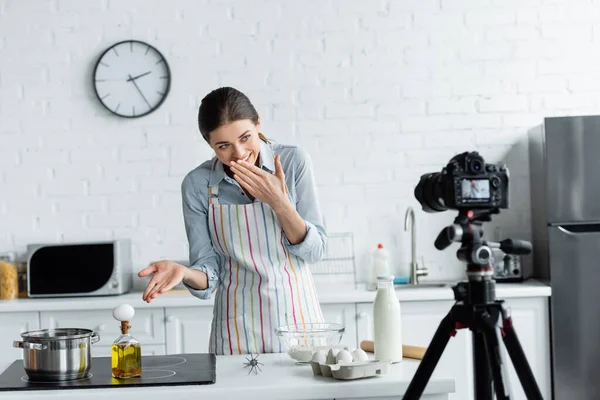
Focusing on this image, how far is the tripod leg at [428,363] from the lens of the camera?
71.0 inches

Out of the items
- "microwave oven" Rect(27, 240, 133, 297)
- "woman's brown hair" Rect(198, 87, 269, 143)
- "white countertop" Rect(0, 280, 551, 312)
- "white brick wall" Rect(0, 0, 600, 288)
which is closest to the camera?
"woman's brown hair" Rect(198, 87, 269, 143)

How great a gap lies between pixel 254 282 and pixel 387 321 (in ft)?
1.80

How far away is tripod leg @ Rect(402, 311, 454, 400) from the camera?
180 cm

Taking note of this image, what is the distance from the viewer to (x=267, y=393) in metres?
1.89

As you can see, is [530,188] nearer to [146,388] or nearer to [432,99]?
[432,99]

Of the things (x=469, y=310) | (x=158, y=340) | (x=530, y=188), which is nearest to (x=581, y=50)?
(x=530, y=188)

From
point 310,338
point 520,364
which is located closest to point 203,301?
point 310,338

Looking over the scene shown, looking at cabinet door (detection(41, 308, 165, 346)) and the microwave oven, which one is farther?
the microwave oven

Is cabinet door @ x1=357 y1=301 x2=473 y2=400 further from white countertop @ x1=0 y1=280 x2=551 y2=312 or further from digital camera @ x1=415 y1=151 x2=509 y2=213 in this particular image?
digital camera @ x1=415 y1=151 x2=509 y2=213

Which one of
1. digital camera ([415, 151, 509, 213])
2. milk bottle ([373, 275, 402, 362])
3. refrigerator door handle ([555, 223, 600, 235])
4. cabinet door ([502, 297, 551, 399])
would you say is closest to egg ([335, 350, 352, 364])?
milk bottle ([373, 275, 402, 362])

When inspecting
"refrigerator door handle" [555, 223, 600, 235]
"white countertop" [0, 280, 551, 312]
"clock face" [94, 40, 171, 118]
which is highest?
"clock face" [94, 40, 171, 118]

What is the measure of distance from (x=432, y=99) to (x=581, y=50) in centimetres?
78

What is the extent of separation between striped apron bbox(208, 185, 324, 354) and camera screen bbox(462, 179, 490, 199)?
32.0 inches

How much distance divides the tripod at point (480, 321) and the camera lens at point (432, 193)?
0.23 feet
